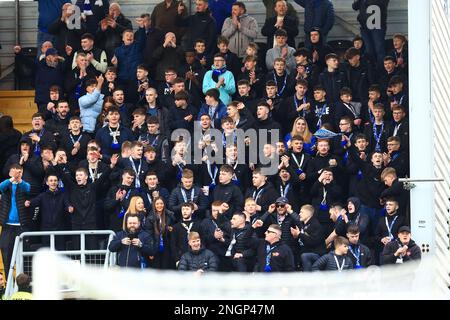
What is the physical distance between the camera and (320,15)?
18.8m

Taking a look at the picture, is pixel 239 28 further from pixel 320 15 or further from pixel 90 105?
pixel 90 105

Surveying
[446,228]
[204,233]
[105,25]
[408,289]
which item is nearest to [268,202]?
[204,233]

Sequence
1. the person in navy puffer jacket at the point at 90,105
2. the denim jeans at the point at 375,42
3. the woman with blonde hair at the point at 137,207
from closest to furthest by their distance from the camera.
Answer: the woman with blonde hair at the point at 137,207 < the person in navy puffer jacket at the point at 90,105 < the denim jeans at the point at 375,42

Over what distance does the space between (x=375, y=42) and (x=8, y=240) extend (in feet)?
17.9

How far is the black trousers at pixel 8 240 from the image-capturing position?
1672 centimetres

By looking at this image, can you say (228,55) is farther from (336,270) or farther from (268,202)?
(336,270)

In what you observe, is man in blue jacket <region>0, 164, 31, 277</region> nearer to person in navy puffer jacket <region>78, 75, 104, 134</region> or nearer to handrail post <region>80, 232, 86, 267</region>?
handrail post <region>80, 232, 86, 267</region>

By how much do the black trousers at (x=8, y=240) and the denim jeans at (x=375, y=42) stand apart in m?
5.11

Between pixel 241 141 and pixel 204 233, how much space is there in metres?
1.37

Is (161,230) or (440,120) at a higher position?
(440,120)

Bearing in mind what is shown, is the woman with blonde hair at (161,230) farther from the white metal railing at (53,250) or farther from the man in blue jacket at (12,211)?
the man in blue jacket at (12,211)

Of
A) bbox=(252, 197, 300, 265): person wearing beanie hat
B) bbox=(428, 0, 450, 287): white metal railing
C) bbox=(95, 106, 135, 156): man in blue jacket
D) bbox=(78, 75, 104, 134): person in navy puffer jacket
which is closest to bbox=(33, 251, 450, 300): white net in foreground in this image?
bbox=(428, 0, 450, 287): white metal railing

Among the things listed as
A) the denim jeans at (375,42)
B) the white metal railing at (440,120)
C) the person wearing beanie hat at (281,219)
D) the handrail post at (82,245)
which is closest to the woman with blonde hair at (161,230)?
the handrail post at (82,245)

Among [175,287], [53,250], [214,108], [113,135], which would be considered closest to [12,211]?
[53,250]
